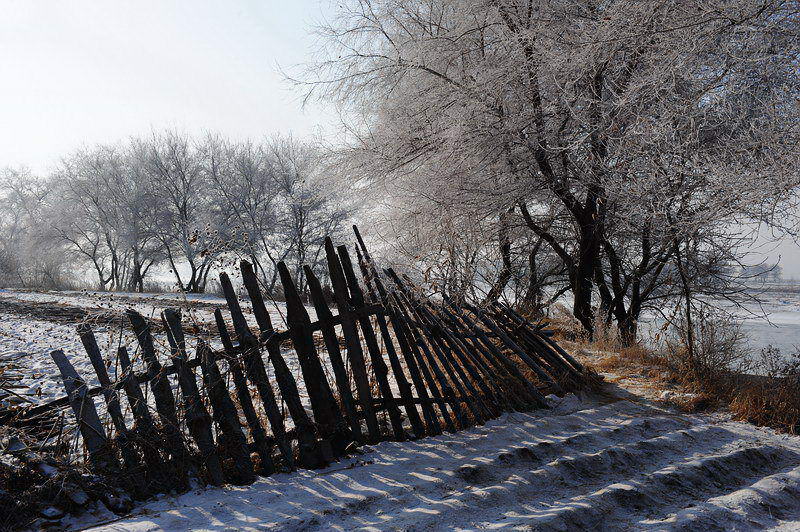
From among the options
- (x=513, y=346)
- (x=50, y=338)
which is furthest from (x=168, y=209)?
(x=513, y=346)

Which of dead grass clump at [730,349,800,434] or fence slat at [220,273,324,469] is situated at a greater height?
fence slat at [220,273,324,469]

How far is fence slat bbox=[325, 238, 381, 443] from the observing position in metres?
4.38

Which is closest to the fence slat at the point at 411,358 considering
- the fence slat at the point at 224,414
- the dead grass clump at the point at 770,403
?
the fence slat at the point at 224,414

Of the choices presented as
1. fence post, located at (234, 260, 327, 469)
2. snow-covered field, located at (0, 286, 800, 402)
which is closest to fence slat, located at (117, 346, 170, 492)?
snow-covered field, located at (0, 286, 800, 402)

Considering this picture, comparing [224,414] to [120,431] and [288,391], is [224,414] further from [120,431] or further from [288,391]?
[120,431]

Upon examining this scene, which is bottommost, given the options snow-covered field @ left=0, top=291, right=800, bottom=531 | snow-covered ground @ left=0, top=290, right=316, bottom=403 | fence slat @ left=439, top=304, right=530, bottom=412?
snow-covered field @ left=0, top=291, right=800, bottom=531

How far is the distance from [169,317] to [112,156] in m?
40.5

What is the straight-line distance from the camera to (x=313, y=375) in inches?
164

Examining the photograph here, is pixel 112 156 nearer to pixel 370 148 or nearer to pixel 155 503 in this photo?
pixel 370 148

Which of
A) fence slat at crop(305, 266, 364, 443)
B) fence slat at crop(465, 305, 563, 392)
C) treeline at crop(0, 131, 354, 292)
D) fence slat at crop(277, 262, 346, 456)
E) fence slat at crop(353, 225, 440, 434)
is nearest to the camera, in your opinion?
fence slat at crop(277, 262, 346, 456)

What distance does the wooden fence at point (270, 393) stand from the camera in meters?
3.60

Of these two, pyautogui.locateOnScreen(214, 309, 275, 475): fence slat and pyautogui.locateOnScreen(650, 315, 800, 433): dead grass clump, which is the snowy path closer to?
pyautogui.locateOnScreen(214, 309, 275, 475): fence slat

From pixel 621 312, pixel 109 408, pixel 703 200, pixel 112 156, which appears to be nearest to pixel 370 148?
pixel 703 200

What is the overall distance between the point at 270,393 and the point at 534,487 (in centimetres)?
203
